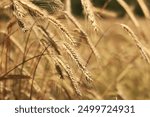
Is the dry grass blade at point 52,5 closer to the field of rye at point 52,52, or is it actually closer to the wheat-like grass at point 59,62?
the field of rye at point 52,52

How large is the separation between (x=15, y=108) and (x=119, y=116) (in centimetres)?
45

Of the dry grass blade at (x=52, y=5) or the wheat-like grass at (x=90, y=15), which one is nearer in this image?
the wheat-like grass at (x=90, y=15)

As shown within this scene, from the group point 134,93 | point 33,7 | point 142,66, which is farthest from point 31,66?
point 142,66

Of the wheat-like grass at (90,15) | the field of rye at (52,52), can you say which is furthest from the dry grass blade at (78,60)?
the wheat-like grass at (90,15)

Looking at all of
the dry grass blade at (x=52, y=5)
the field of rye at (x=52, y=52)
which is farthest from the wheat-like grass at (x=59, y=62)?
Result: the dry grass blade at (x=52, y=5)

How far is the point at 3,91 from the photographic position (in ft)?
8.87

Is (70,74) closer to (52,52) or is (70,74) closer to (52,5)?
(52,52)

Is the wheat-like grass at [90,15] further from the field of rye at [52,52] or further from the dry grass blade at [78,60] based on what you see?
the dry grass blade at [78,60]

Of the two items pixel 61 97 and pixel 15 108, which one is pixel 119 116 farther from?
pixel 61 97

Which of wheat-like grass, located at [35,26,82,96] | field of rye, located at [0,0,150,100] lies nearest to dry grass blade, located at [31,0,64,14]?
field of rye, located at [0,0,150,100]

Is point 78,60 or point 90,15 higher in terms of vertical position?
point 90,15

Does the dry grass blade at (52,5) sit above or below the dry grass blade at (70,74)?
above

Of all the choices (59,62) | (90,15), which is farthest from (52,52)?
(90,15)

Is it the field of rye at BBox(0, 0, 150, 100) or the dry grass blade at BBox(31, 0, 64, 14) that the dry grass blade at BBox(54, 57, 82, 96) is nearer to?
the field of rye at BBox(0, 0, 150, 100)
